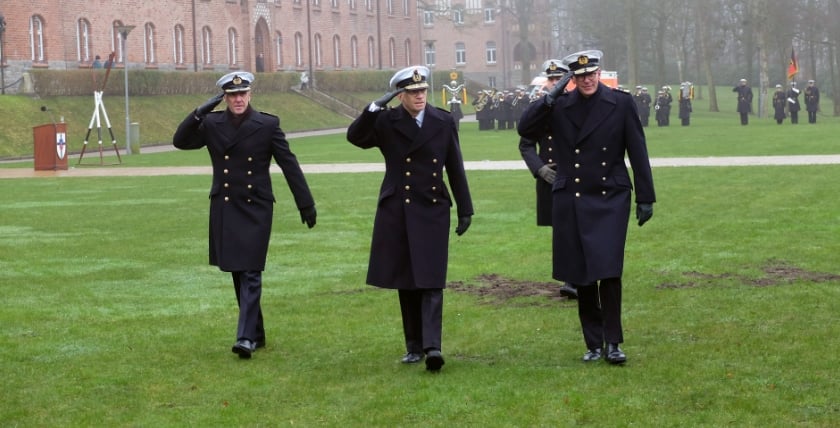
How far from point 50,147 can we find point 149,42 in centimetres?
2889

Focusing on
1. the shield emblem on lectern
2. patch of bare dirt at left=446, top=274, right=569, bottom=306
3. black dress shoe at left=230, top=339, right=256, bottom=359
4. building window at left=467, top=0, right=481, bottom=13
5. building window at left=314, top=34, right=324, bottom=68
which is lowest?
patch of bare dirt at left=446, top=274, right=569, bottom=306

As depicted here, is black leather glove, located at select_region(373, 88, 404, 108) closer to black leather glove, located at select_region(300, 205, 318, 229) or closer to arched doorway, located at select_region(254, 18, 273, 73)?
black leather glove, located at select_region(300, 205, 318, 229)

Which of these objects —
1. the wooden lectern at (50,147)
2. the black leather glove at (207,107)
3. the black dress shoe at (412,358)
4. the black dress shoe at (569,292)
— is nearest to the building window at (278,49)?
the wooden lectern at (50,147)

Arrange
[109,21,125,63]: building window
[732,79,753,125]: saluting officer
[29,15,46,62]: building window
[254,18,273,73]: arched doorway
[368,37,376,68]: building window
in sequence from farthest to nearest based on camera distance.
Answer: [368,37,376,68]: building window, [254,18,273,73]: arched doorway, [109,21,125,63]: building window, [29,15,46,62]: building window, [732,79,753,125]: saluting officer

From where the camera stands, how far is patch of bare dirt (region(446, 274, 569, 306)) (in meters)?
11.8

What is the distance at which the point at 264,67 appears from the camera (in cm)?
7231

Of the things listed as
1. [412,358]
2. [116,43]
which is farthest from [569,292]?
[116,43]

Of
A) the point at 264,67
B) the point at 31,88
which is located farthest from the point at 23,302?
the point at 264,67

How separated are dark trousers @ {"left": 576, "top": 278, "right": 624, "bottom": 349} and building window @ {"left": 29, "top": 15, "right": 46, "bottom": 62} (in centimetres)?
4747

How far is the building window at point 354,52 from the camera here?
82875 millimetres

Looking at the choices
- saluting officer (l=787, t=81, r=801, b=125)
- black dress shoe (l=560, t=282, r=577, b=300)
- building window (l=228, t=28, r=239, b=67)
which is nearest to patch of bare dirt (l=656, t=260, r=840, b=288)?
black dress shoe (l=560, t=282, r=577, b=300)

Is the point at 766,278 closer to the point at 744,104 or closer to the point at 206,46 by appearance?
the point at 744,104

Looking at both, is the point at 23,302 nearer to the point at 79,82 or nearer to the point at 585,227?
the point at 585,227

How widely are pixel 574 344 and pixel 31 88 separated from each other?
43.5 meters
